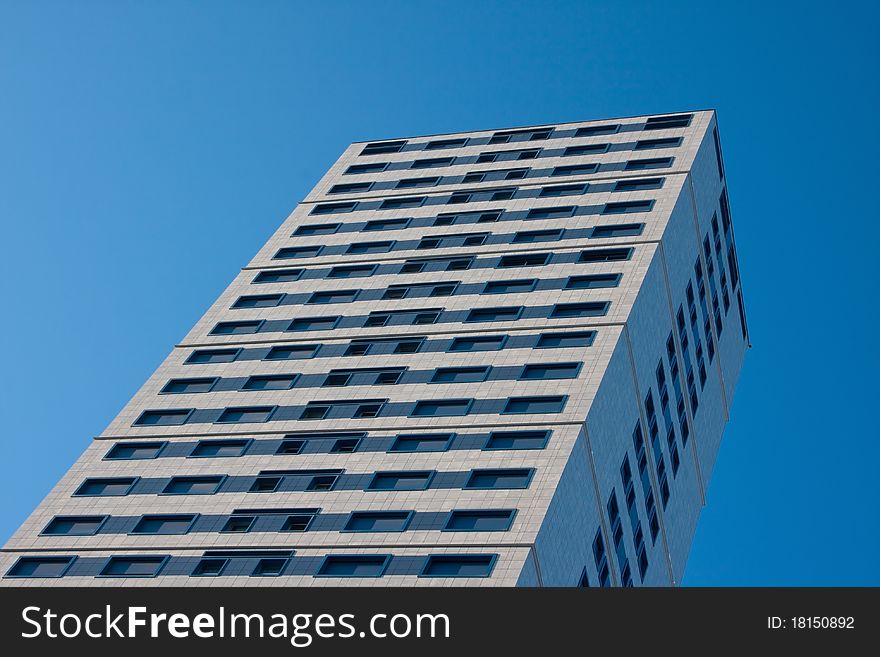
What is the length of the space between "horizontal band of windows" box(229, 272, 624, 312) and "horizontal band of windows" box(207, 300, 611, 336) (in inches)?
70.2

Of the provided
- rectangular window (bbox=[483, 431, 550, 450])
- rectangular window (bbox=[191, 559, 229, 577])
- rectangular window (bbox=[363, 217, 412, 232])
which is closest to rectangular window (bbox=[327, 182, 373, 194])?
rectangular window (bbox=[363, 217, 412, 232])

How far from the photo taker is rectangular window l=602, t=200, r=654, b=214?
84.6m

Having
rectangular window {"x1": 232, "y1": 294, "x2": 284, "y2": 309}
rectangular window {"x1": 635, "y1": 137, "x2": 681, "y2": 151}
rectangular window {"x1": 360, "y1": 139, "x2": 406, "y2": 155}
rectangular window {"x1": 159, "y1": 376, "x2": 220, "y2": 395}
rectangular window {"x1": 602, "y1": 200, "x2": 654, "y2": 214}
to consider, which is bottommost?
rectangular window {"x1": 159, "y1": 376, "x2": 220, "y2": 395}

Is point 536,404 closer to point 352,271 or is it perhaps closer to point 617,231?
point 617,231

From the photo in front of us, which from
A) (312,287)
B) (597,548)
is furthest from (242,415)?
(597,548)

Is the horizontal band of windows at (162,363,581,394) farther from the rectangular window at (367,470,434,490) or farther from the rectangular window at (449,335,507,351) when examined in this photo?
the rectangular window at (367,470,434,490)

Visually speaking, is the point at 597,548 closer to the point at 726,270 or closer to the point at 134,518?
the point at 134,518

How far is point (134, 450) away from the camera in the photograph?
71.6 m

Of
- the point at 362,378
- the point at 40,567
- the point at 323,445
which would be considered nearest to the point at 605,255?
the point at 362,378

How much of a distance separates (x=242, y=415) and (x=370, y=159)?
3101cm

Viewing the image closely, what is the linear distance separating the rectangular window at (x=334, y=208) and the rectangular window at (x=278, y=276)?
7.87 m
